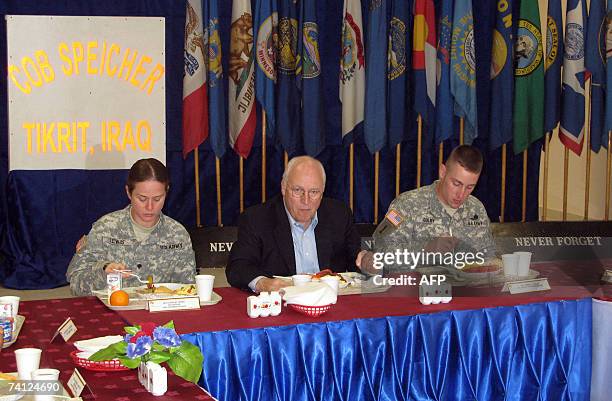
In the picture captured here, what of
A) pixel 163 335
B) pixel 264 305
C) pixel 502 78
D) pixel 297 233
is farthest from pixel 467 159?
pixel 502 78

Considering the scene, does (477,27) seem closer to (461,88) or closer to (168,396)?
(461,88)

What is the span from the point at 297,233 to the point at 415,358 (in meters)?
0.94

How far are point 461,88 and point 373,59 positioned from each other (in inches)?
28.9

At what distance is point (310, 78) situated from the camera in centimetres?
688

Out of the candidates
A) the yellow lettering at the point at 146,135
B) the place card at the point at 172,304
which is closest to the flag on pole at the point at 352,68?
the yellow lettering at the point at 146,135

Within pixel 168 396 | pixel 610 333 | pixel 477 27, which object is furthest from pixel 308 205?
pixel 477 27

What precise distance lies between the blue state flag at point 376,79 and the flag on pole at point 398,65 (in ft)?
0.22

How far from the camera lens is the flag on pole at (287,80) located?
6.87 metres

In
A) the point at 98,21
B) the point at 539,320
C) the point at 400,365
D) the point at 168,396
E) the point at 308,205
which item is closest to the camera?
the point at 168,396

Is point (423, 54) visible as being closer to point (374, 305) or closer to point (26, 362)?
point (374, 305)

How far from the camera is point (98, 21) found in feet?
21.7

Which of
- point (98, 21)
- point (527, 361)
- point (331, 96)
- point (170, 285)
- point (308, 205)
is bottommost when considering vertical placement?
point (527, 361)

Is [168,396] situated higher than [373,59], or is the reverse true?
[373,59]

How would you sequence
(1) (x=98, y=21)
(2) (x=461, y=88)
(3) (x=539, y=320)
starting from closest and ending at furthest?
(3) (x=539, y=320)
(1) (x=98, y=21)
(2) (x=461, y=88)
